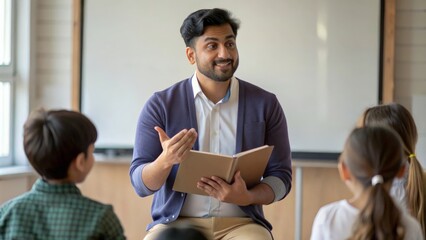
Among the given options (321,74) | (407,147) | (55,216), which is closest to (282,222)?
(321,74)

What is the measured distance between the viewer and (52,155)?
181cm

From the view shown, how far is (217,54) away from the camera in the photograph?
278 cm

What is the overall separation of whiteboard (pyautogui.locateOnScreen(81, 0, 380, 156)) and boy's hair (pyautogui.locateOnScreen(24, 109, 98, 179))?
2.04 m

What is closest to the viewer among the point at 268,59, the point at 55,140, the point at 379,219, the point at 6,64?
the point at 379,219

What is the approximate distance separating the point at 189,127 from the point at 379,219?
1.23m

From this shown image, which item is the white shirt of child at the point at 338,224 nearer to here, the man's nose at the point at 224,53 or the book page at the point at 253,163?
the book page at the point at 253,163

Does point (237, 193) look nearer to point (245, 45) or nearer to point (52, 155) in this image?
point (52, 155)

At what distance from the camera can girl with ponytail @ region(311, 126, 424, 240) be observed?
5.60 feet

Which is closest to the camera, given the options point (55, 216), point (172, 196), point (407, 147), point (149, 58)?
point (55, 216)

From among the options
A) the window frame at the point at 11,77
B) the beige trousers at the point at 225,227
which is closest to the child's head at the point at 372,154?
the beige trousers at the point at 225,227

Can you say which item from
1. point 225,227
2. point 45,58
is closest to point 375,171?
point 225,227

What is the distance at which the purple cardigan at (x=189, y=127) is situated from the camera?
273 cm

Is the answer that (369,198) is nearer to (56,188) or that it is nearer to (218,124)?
(56,188)

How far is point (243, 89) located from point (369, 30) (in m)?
1.15
